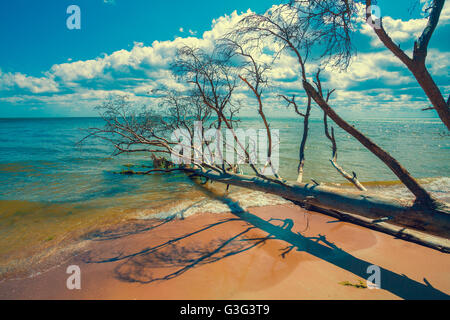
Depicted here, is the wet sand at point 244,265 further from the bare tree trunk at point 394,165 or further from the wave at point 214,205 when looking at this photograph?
the bare tree trunk at point 394,165

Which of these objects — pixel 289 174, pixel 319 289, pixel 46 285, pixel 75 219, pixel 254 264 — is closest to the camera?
pixel 319 289

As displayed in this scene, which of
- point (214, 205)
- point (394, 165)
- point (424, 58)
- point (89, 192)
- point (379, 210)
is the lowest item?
point (89, 192)

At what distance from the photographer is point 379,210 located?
11.6 feet

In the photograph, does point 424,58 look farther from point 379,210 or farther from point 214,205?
point 214,205

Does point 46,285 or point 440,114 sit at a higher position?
point 440,114

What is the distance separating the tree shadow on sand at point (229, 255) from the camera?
3.19 m

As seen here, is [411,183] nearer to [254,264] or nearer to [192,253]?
[254,264]

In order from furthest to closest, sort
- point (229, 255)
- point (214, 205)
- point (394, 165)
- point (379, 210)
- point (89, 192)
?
point (89, 192) → point (214, 205) → point (229, 255) → point (379, 210) → point (394, 165)

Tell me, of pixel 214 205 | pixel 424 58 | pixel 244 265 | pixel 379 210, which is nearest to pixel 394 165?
pixel 379 210

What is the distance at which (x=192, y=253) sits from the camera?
4.12 m

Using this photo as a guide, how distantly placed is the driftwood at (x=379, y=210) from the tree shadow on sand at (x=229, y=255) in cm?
85

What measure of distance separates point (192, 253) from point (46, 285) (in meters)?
2.45

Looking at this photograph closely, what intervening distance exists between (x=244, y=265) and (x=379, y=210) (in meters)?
2.58
